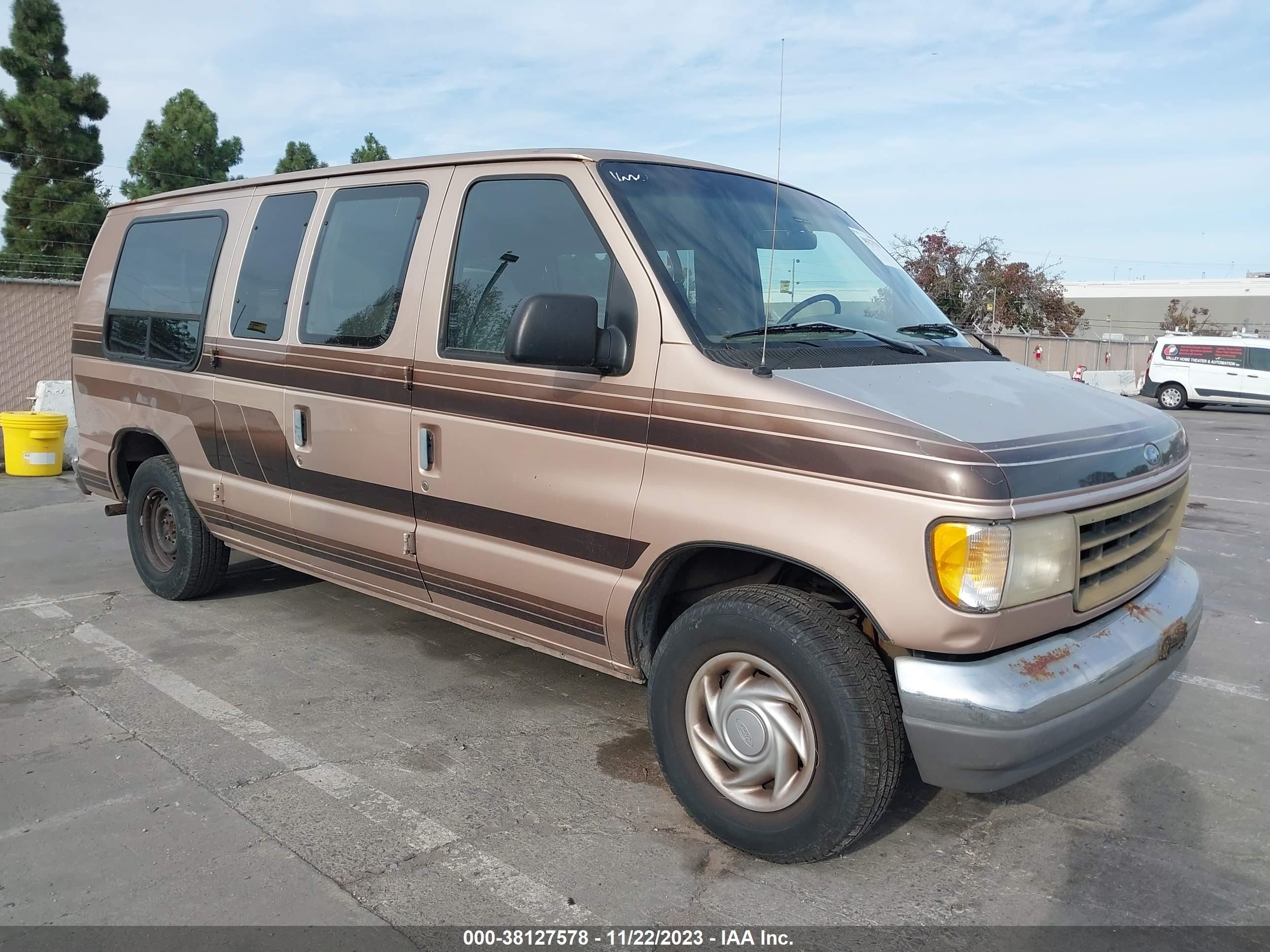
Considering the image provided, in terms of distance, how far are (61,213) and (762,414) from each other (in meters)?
25.3

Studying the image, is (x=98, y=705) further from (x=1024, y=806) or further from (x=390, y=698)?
(x=1024, y=806)

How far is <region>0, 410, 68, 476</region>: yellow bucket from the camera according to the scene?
10.5 metres

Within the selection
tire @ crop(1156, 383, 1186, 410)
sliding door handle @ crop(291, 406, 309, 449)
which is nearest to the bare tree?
tire @ crop(1156, 383, 1186, 410)

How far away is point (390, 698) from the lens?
15.2 ft

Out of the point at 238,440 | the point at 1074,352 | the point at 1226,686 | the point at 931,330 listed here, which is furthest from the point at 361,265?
the point at 1074,352

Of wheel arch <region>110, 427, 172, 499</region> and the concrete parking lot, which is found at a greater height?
wheel arch <region>110, 427, 172, 499</region>

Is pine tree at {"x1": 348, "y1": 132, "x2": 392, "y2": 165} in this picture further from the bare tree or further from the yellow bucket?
the bare tree

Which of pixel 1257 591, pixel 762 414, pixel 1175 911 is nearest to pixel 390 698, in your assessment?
pixel 762 414

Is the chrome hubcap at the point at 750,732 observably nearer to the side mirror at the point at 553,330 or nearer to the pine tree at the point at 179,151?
the side mirror at the point at 553,330

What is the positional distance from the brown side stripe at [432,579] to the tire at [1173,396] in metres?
23.2

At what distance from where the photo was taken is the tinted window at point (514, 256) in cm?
373

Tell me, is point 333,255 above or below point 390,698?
above

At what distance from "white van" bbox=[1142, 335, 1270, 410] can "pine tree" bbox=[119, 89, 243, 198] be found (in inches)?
905

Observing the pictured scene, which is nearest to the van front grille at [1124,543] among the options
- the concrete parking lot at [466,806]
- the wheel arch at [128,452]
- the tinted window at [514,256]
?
the concrete parking lot at [466,806]
